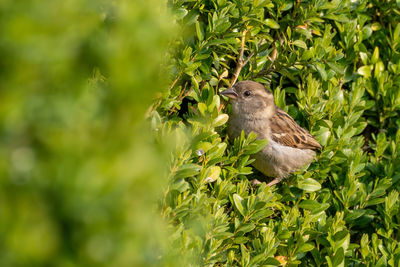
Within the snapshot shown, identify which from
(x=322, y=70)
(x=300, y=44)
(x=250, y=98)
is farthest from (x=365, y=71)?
(x=250, y=98)

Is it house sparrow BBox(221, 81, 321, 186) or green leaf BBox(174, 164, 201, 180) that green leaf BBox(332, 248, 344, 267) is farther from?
green leaf BBox(174, 164, 201, 180)

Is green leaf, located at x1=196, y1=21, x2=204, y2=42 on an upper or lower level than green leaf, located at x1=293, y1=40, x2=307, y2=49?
upper

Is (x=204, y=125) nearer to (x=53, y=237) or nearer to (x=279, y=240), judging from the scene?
(x=279, y=240)

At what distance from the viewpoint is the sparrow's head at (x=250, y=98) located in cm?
428

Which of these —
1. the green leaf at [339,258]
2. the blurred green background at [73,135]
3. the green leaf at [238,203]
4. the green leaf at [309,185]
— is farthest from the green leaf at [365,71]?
the blurred green background at [73,135]

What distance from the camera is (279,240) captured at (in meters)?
3.74

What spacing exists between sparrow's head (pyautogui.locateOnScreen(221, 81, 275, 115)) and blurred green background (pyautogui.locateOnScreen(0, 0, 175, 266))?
2788mm

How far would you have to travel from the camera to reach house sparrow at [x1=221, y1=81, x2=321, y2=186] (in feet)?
14.4

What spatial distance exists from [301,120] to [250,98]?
1.60 ft

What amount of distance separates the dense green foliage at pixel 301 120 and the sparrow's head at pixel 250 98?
0.09m

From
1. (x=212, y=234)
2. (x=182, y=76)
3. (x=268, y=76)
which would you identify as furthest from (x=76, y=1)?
(x=268, y=76)

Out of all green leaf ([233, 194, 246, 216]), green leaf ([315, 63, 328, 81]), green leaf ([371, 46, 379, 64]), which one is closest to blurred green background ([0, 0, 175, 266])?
green leaf ([233, 194, 246, 216])

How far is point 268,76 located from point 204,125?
131cm

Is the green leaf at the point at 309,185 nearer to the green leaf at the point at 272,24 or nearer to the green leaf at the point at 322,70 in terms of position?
the green leaf at the point at 322,70
